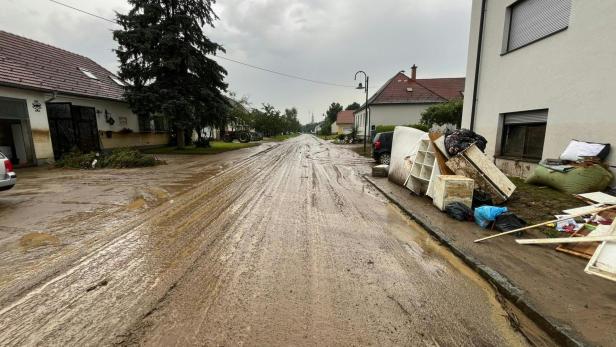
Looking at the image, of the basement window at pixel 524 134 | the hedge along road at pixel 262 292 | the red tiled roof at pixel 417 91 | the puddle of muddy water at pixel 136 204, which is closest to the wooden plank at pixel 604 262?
the hedge along road at pixel 262 292

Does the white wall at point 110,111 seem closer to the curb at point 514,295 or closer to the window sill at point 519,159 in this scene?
the curb at point 514,295

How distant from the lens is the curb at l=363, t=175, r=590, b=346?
2406 millimetres

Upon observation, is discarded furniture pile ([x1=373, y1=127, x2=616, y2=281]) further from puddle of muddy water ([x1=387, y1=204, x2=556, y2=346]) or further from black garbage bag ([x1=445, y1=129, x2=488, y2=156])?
puddle of muddy water ([x1=387, y1=204, x2=556, y2=346])

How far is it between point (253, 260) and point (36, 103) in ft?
53.6

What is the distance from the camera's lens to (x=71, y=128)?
1500 cm

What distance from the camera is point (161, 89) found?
1883 centimetres

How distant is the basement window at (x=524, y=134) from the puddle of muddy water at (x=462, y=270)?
19.4ft

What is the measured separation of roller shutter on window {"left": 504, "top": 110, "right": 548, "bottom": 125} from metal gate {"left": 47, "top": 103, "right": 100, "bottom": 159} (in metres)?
19.6

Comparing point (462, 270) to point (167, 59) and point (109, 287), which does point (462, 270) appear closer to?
point (109, 287)

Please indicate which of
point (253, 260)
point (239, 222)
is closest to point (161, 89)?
point (239, 222)

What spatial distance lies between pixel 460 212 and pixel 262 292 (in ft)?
13.9

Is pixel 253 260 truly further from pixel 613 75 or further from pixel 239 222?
pixel 613 75

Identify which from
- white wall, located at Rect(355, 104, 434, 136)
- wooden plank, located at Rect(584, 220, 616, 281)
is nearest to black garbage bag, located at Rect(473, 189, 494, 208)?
wooden plank, located at Rect(584, 220, 616, 281)

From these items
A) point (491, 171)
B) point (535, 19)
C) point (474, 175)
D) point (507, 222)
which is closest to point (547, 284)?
point (507, 222)
